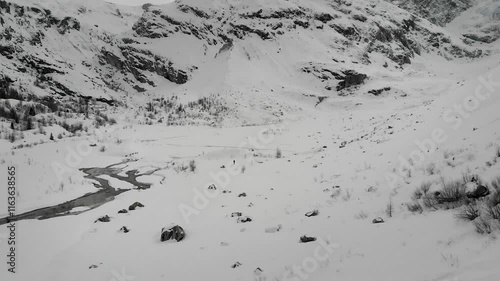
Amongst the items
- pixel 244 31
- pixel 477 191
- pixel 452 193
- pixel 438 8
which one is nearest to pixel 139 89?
pixel 244 31

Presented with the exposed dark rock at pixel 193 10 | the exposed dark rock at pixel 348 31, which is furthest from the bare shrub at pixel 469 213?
the exposed dark rock at pixel 193 10

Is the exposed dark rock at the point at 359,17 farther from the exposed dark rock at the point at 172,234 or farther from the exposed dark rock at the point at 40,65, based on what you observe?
the exposed dark rock at the point at 172,234

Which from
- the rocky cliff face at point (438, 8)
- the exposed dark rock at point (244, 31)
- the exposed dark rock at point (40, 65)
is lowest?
the exposed dark rock at point (40, 65)

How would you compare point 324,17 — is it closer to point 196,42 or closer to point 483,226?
point 196,42

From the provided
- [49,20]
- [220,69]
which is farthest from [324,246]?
[49,20]

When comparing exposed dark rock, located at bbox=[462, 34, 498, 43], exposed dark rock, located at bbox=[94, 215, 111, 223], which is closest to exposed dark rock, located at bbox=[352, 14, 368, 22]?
exposed dark rock, located at bbox=[462, 34, 498, 43]

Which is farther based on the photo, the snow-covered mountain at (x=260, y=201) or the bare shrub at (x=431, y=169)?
the bare shrub at (x=431, y=169)

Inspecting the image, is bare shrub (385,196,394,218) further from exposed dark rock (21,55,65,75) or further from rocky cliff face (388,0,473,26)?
rocky cliff face (388,0,473,26)

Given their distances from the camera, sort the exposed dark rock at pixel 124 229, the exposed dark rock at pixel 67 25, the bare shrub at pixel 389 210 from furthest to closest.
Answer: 1. the exposed dark rock at pixel 67 25
2. the exposed dark rock at pixel 124 229
3. the bare shrub at pixel 389 210

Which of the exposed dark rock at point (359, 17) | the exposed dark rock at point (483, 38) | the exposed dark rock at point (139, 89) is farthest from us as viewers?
the exposed dark rock at point (483, 38)
